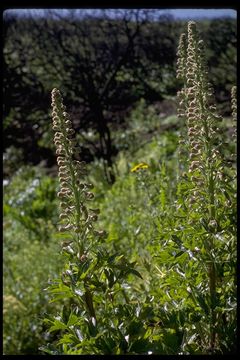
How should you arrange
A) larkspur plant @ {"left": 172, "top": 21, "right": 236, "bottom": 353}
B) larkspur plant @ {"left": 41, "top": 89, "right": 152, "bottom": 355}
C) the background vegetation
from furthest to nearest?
the background vegetation, larkspur plant @ {"left": 172, "top": 21, "right": 236, "bottom": 353}, larkspur plant @ {"left": 41, "top": 89, "right": 152, "bottom": 355}

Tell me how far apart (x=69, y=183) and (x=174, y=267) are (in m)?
0.44

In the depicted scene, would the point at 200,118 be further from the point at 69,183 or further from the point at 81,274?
the point at 81,274

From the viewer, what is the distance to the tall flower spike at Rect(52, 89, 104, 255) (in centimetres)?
138

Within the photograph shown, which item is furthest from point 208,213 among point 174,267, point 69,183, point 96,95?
point 96,95

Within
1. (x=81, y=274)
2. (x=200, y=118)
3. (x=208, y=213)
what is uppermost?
(x=200, y=118)

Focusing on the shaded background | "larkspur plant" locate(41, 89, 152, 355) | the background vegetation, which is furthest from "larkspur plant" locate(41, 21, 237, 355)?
the shaded background

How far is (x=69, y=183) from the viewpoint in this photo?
4.74 feet

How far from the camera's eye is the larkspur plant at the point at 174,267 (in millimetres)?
1369

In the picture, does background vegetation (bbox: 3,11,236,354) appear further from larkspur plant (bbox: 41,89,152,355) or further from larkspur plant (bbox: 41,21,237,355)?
larkspur plant (bbox: 41,89,152,355)

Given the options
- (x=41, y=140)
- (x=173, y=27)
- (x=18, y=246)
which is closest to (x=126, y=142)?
(x=41, y=140)

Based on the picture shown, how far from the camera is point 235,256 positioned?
63.3 inches

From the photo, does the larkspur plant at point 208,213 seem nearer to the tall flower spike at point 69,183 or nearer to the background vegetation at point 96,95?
the tall flower spike at point 69,183

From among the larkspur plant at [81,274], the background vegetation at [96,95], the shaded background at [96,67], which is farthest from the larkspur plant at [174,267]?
the shaded background at [96,67]
